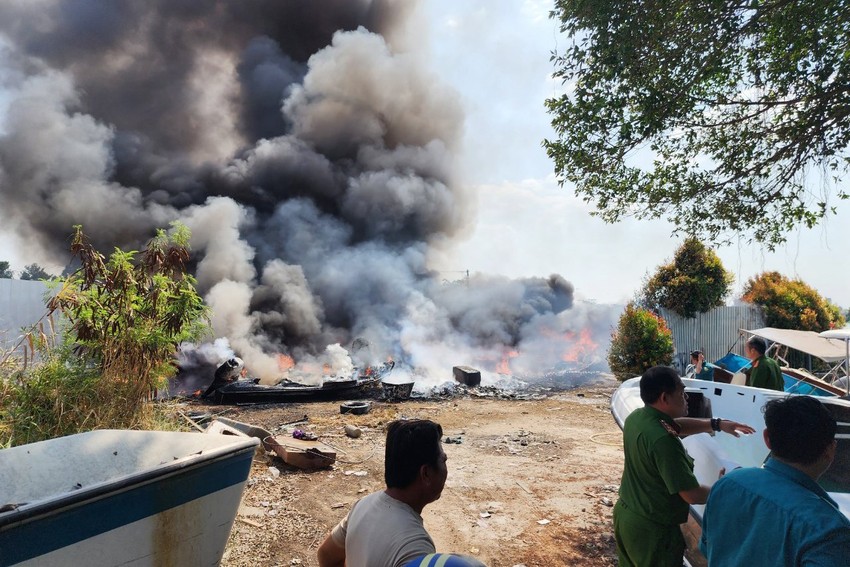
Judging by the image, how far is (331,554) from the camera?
1707 mm

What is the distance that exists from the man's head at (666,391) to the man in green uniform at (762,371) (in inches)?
154

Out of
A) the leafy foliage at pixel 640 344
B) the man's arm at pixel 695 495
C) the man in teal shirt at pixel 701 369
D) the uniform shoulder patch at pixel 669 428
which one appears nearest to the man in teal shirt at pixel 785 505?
the man's arm at pixel 695 495

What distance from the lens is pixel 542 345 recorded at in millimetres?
24047

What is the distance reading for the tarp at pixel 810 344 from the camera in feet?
25.4

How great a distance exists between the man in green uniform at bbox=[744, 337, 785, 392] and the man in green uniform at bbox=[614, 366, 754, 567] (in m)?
3.81

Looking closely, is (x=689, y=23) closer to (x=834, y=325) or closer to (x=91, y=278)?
(x=91, y=278)

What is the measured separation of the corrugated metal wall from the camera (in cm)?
1558

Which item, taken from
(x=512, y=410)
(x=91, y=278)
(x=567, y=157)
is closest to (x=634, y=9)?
(x=567, y=157)

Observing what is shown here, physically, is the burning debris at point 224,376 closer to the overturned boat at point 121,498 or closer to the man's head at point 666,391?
the overturned boat at point 121,498

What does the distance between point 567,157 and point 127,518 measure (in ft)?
16.8

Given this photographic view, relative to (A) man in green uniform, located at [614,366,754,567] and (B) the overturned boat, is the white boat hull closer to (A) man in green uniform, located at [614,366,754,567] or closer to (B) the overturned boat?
(A) man in green uniform, located at [614,366,754,567]

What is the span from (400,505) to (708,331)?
1723cm

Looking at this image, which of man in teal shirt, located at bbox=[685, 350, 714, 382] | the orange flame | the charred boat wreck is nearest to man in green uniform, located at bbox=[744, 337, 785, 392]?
man in teal shirt, located at bbox=[685, 350, 714, 382]

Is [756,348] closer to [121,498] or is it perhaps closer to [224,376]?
[121,498]
